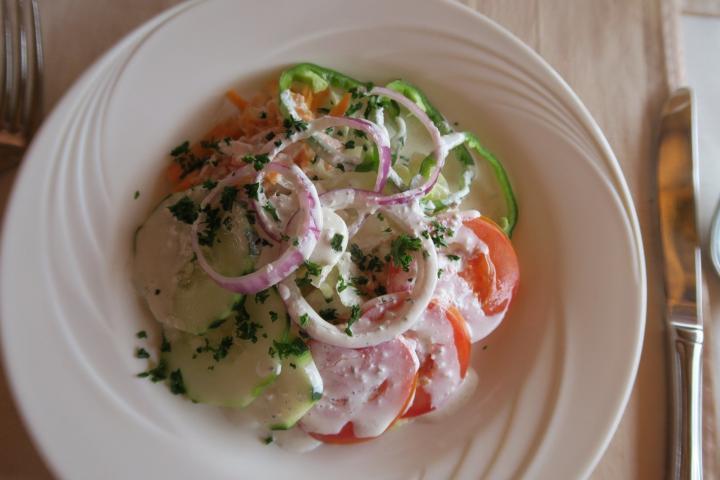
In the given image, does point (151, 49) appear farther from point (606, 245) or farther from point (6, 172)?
point (606, 245)

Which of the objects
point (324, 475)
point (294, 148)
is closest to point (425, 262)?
point (294, 148)

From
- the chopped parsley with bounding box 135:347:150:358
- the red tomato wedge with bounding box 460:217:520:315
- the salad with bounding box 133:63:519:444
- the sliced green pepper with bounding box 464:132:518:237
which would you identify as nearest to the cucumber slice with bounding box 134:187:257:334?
the salad with bounding box 133:63:519:444

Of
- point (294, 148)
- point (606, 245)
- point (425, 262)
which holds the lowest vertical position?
point (425, 262)

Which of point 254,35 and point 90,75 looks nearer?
point 90,75

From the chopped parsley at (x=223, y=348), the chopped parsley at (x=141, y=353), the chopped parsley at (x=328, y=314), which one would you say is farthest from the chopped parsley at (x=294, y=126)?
the chopped parsley at (x=141, y=353)

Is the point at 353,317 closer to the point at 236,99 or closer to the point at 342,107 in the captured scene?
the point at 342,107

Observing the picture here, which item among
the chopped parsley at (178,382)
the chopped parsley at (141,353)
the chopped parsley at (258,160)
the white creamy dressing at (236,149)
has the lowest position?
the chopped parsley at (178,382)

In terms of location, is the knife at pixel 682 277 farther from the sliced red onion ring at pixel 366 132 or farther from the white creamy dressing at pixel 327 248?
the white creamy dressing at pixel 327 248
